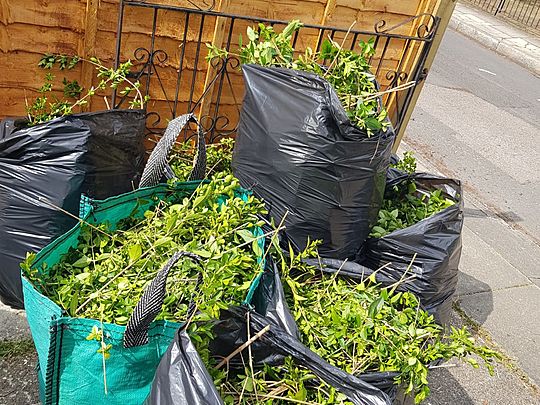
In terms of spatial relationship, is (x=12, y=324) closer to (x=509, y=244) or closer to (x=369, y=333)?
(x=369, y=333)

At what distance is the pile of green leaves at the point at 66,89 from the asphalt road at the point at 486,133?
319 cm

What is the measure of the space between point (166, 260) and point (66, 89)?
50.1 inches

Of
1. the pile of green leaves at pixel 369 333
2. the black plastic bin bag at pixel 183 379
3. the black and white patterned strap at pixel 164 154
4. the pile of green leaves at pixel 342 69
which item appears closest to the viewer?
the black plastic bin bag at pixel 183 379

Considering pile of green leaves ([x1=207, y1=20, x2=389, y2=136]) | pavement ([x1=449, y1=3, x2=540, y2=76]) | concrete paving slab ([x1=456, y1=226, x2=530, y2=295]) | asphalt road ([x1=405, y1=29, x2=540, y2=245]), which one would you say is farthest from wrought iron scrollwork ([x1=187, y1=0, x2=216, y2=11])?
pavement ([x1=449, y1=3, x2=540, y2=76])

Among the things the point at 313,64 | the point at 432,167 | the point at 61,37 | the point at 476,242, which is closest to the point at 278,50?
the point at 313,64

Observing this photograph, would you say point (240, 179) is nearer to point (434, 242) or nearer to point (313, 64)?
point (313, 64)

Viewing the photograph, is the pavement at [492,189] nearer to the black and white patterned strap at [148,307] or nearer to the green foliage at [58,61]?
the black and white patterned strap at [148,307]

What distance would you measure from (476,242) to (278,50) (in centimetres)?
224

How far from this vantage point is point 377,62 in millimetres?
3215

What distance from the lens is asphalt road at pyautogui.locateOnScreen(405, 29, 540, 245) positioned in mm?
4664

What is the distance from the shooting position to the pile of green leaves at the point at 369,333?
1.74 meters

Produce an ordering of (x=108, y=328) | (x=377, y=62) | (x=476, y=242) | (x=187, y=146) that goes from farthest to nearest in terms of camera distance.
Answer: (x=476, y=242), (x=377, y=62), (x=187, y=146), (x=108, y=328)

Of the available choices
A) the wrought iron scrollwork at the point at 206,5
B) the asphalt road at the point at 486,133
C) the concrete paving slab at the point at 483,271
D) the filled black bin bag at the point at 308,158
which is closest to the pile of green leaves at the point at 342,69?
the filled black bin bag at the point at 308,158

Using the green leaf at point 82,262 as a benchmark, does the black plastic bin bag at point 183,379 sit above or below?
above
